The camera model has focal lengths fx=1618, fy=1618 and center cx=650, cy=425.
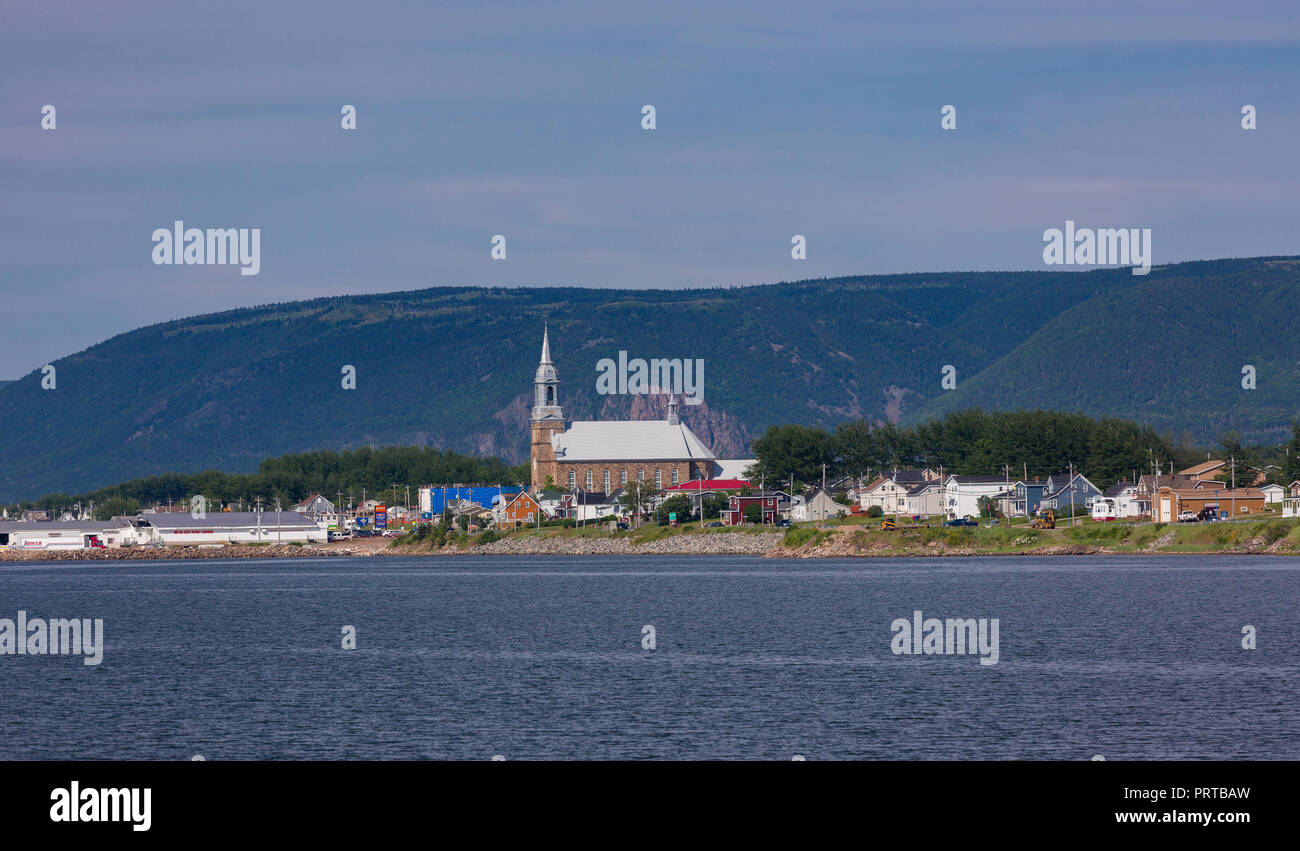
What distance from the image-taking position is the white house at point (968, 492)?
6275 inches

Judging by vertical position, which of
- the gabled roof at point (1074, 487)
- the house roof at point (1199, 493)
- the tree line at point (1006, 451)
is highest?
the tree line at point (1006, 451)

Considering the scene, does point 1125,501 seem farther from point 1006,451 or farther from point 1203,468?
point 1006,451

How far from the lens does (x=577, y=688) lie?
5047 centimetres

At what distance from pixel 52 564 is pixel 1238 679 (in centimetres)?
16725

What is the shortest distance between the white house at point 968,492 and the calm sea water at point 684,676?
5711 cm

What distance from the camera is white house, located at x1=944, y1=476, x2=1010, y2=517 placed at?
159375mm

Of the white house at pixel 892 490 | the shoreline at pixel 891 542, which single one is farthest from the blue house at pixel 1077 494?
the white house at pixel 892 490

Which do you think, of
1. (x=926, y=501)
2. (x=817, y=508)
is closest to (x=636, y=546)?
(x=817, y=508)

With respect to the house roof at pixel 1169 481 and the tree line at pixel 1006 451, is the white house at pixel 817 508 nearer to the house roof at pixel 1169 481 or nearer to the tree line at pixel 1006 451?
the tree line at pixel 1006 451

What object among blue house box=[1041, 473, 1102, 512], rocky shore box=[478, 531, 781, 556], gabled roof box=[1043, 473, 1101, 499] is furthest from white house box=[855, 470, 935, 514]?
rocky shore box=[478, 531, 781, 556]

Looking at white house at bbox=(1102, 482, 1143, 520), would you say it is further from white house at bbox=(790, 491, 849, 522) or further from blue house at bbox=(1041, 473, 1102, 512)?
white house at bbox=(790, 491, 849, 522)
